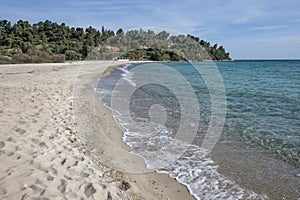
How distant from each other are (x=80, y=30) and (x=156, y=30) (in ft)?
328

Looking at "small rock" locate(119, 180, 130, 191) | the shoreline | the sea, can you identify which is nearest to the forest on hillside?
the sea

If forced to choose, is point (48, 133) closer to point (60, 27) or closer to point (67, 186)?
point (67, 186)

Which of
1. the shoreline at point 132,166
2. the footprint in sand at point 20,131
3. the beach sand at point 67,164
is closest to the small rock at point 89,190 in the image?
the beach sand at point 67,164

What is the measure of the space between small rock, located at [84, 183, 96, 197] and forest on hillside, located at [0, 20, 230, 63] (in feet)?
18.5

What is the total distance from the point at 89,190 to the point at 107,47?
17.5 metres

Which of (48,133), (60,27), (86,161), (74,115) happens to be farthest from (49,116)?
(60,27)

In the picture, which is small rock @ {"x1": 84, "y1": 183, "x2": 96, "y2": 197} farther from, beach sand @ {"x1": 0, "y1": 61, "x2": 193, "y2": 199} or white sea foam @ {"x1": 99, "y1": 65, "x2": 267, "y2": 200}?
white sea foam @ {"x1": 99, "y1": 65, "x2": 267, "y2": 200}

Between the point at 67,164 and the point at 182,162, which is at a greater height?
the point at 67,164

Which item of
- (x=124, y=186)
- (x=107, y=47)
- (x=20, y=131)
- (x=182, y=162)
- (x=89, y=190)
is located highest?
(x=107, y=47)

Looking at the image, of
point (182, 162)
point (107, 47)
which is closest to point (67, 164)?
point (182, 162)

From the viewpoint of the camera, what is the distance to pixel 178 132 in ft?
20.2

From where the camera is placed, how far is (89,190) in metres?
2.90

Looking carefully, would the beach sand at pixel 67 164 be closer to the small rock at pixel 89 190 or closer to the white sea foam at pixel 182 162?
the small rock at pixel 89 190

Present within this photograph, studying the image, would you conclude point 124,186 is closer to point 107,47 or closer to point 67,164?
point 67,164
